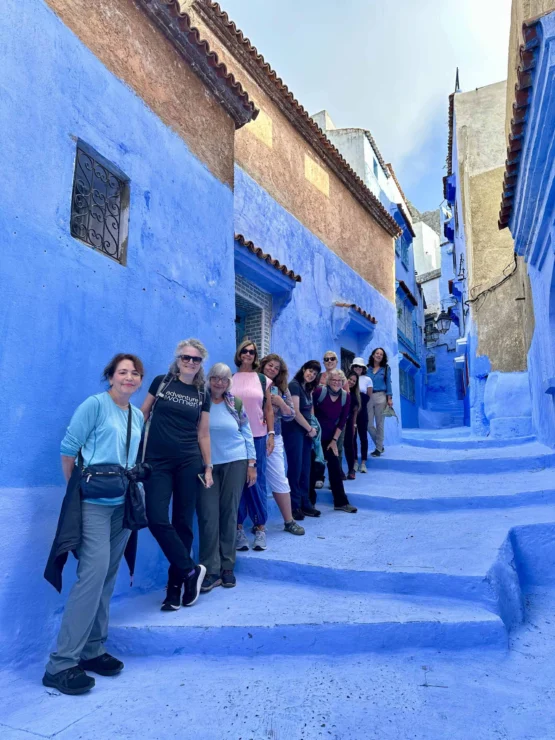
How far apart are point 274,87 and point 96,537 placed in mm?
6968

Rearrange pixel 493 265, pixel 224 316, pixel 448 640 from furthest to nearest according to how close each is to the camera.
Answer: pixel 493 265
pixel 224 316
pixel 448 640

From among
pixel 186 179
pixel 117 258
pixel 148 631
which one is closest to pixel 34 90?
pixel 117 258

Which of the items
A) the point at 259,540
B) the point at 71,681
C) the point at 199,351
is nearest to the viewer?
the point at 71,681

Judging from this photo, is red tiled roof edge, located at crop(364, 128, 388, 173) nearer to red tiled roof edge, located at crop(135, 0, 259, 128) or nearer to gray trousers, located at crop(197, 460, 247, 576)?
red tiled roof edge, located at crop(135, 0, 259, 128)

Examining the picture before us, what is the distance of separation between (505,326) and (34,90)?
442 inches

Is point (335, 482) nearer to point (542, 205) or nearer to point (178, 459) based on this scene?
point (178, 459)

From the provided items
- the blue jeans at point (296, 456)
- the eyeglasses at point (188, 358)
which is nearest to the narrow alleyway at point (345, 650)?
the blue jeans at point (296, 456)

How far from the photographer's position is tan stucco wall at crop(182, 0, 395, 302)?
274 inches

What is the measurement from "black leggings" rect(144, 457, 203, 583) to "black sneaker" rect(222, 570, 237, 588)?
0.42 metres

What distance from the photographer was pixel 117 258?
3.98 meters

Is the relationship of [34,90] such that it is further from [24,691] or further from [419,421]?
[419,421]

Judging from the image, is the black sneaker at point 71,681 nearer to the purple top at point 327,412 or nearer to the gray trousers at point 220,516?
the gray trousers at point 220,516

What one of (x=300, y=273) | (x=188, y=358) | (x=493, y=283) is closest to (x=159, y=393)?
(x=188, y=358)

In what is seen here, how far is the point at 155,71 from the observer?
454 centimetres
